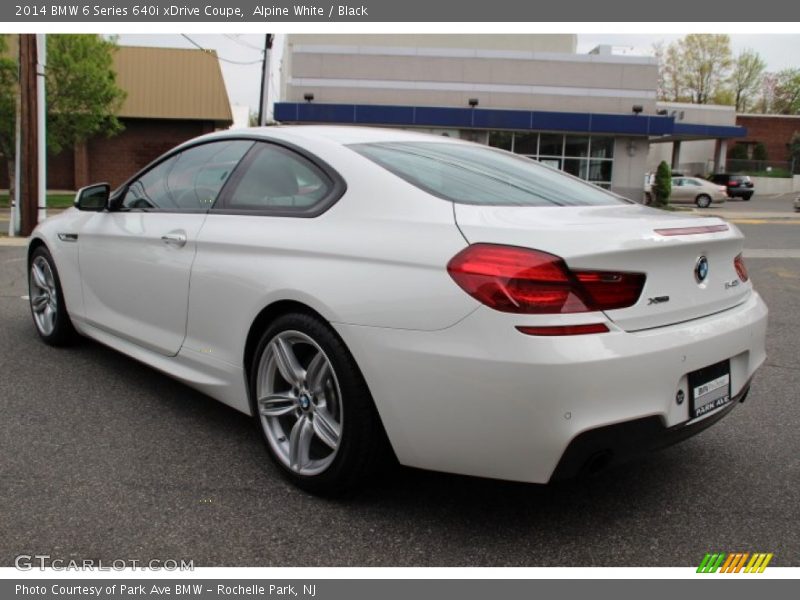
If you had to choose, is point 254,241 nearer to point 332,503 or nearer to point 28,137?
point 332,503

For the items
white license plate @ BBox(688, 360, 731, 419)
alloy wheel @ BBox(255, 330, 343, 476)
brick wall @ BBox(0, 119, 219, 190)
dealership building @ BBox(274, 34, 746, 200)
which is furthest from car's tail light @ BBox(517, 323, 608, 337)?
brick wall @ BBox(0, 119, 219, 190)

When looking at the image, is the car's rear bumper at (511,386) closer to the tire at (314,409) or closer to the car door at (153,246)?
the tire at (314,409)

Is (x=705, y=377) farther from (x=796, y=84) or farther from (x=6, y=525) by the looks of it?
(x=796, y=84)

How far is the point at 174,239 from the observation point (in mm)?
3701

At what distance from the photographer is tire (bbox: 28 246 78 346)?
5026mm

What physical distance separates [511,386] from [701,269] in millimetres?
994

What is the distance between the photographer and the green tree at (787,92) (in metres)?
68.8

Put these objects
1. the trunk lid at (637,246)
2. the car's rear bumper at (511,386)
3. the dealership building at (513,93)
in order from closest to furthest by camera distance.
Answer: the car's rear bumper at (511,386) → the trunk lid at (637,246) → the dealership building at (513,93)

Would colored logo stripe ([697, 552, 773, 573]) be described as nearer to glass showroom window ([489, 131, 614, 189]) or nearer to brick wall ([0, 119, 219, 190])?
glass showroom window ([489, 131, 614, 189])

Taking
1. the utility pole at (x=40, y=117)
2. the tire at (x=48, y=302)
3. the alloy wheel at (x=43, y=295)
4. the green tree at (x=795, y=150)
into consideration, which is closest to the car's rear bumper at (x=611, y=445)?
the tire at (x=48, y=302)

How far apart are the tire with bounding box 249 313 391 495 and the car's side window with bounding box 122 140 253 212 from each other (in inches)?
40.5

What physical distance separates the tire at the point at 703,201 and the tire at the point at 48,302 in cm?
3336

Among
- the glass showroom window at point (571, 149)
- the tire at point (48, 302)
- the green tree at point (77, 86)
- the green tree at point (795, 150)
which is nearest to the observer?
the tire at point (48, 302)

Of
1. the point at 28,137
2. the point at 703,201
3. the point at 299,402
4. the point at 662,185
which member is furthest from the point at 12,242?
the point at 703,201
